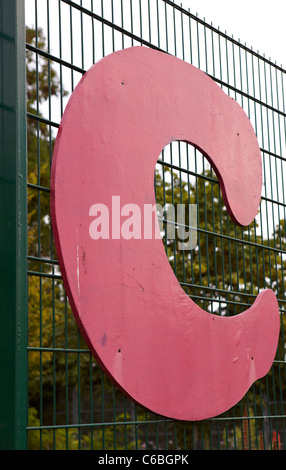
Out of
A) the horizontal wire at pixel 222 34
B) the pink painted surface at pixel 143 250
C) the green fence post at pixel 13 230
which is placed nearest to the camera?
the green fence post at pixel 13 230

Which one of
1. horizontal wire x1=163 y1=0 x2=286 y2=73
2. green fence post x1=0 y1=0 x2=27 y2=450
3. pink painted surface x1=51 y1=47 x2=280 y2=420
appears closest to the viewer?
green fence post x1=0 y1=0 x2=27 y2=450

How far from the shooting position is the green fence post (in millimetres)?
3410

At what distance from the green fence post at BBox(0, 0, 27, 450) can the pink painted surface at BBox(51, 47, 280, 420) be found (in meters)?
0.29

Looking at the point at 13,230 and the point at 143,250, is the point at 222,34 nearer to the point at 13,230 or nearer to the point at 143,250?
the point at 143,250

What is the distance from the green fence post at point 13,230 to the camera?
3.41 meters

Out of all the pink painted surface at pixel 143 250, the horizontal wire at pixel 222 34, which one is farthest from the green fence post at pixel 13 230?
the horizontal wire at pixel 222 34

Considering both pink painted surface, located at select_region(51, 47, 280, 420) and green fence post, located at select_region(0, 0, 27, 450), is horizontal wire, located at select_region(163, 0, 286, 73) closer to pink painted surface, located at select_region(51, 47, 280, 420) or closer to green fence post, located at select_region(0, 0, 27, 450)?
pink painted surface, located at select_region(51, 47, 280, 420)

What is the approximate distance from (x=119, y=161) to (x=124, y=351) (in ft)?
3.80

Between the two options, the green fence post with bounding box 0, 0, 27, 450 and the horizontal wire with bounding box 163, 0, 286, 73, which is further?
the horizontal wire with bounding box 163, 0, 286, 73

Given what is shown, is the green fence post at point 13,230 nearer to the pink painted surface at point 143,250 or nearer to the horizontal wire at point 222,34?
the pink painted surface at point 143,250

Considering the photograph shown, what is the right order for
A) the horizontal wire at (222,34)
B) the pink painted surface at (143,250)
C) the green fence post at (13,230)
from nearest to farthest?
the green fence post at (13,230), the pink painted surface at (143,250), the horizontal wire at (222,34)

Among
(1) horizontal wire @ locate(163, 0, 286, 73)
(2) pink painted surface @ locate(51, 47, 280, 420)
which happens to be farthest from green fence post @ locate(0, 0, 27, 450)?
(1) horizontal wire @ locate(163, 0, 286, 73)

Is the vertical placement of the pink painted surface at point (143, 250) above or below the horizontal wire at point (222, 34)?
below

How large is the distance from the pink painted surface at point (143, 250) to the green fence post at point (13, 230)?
0.95 feet
